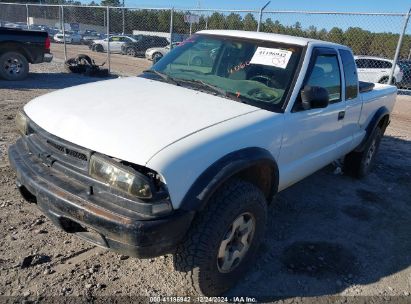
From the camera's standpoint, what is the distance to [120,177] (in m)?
2.39

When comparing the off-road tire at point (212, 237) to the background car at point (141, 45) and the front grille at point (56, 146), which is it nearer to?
the front grille at point (56, 146)

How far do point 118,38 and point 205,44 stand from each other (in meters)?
27.4

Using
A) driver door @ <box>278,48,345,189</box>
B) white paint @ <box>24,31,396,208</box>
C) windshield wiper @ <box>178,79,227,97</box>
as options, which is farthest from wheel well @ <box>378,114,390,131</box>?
windshield wiper @ <box>178,79,227,97</box>

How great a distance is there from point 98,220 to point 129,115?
2.61 ft

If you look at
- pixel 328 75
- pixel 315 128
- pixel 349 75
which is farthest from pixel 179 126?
pixel 349 75

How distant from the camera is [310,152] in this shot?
12.8 feet

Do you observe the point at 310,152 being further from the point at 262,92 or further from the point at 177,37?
the point at 177,37

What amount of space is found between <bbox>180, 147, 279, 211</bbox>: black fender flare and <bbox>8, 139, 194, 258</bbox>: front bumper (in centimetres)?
9

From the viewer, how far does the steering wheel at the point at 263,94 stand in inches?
133

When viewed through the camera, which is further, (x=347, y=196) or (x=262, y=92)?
(x=347, y=196)

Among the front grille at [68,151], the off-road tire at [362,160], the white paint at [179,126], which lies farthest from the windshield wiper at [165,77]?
the off-road tire at [362,160]

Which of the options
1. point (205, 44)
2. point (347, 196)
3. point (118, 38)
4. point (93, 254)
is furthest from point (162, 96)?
point (118, 38)

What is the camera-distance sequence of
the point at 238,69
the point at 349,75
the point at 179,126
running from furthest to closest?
the point at 349,75 < the point at 238,69 < the point at 179,126

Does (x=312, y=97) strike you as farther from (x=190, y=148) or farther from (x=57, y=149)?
(x=57, y=149)
